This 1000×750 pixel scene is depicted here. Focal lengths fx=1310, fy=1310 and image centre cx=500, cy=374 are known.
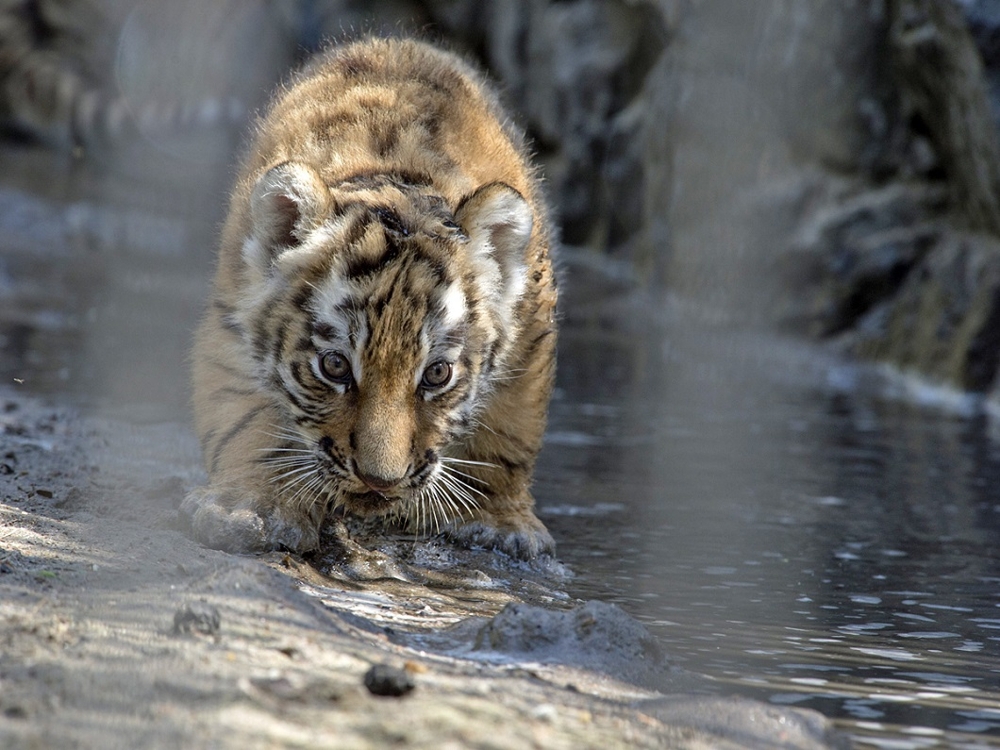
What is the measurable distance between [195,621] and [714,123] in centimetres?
918

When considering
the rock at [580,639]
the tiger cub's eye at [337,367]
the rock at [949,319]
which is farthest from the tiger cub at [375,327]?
the rock at [949,319]

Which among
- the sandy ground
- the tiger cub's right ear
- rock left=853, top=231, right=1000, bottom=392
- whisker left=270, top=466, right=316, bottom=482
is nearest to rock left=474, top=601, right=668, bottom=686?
the sandy ground

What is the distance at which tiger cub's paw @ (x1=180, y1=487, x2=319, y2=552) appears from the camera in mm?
3891

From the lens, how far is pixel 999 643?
360 centimetres

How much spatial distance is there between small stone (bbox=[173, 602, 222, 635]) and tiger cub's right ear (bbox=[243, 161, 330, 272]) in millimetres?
1398

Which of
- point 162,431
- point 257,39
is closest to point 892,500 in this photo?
point 162,431

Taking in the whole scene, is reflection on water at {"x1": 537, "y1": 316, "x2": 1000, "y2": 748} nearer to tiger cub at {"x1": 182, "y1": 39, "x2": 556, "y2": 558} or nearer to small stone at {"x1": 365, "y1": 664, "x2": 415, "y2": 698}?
tiger cub at {"x1": 182, "y1": 39, "x2": 556, "y2": 558}

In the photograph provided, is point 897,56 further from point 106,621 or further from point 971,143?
point 106,621

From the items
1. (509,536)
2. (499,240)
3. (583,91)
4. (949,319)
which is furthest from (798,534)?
(583,91)

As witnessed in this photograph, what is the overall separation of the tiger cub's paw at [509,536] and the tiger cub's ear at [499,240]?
2.42ft

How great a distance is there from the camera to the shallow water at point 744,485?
10.9 ft

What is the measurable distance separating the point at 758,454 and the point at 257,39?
11.6 m

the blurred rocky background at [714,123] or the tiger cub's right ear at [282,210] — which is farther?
the blurred rocky background at [714,123]

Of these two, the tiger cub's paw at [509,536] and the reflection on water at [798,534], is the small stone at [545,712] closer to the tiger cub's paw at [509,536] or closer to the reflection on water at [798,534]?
the reflection on water at [798,534]
